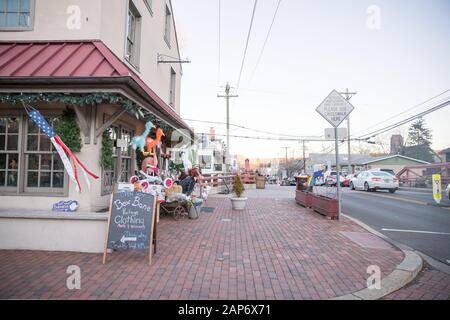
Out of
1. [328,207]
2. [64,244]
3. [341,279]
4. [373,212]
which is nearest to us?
[341,279]

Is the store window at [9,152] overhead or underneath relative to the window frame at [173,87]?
underneath

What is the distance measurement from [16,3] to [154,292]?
25.4ft

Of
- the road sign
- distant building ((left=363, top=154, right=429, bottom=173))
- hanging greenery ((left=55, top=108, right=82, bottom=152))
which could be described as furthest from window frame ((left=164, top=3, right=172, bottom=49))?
distant building ((left=363, top=154, right=429, bottom=173))

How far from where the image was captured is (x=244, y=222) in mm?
7520

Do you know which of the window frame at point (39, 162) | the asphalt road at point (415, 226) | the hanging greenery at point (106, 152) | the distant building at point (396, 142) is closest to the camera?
the asphalt road at point (415, 226)

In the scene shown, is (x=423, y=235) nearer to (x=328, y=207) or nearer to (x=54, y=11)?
(x=328, y=207)

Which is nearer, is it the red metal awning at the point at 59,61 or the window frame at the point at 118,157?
the red metal awning at the point at 59,61

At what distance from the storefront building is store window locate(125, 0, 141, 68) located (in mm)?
1046

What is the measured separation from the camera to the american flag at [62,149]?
5098 mm

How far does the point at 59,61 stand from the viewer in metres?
5.43

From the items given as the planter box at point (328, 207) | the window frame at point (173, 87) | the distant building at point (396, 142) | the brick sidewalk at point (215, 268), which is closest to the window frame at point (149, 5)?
the window frame at point (173, 87)

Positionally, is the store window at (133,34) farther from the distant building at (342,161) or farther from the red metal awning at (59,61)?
the distant building at (342,161)

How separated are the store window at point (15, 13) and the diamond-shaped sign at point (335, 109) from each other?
8169 millimetres

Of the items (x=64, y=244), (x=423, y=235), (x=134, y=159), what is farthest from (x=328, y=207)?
(x=64, y=244)
